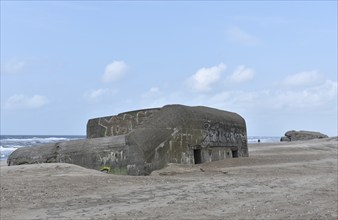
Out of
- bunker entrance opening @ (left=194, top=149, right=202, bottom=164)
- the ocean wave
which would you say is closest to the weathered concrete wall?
bunker entrance opening @ (left=194, top=149, right=202, bottom=164)

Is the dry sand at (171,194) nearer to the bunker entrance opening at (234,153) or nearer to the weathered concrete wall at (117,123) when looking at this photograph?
the weathered concrete wall at (117,123)

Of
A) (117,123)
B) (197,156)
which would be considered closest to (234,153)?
(197,156)

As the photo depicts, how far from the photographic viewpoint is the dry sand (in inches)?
273

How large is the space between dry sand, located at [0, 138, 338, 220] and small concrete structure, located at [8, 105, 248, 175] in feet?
1.99

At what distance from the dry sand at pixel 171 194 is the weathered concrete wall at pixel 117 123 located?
2.11 meters

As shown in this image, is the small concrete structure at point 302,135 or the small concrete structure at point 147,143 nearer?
the small concrete structure at point 147,143

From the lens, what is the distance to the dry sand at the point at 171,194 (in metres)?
6.94

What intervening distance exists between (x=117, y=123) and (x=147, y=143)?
107 inches

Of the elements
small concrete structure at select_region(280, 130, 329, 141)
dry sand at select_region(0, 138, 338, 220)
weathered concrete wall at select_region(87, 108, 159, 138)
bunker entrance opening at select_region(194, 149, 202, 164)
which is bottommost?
dry sand at select_region(0, 138, 338, 220)

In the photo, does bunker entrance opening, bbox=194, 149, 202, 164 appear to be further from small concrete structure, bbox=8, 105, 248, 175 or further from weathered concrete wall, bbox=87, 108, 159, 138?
weathered concrete wall, bbox=87, 108, 159, 138

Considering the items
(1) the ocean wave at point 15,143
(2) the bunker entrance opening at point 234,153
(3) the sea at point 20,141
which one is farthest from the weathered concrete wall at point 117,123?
(1) the ocean wave at point 15,143

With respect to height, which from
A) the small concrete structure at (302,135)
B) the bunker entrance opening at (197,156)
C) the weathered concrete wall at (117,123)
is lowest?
the bunker entrance opening at (197,156)

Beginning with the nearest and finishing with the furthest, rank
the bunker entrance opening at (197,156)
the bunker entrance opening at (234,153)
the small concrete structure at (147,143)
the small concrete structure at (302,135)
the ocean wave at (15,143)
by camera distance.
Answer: the small concrete structure at (147,143) < the bunker entrance opening at (197,156) < the bunker entrance opening at (234,153) < the ocean wave at (15,143) < the small concrete structure at (302,135)

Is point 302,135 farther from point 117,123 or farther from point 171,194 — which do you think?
point 171,194
